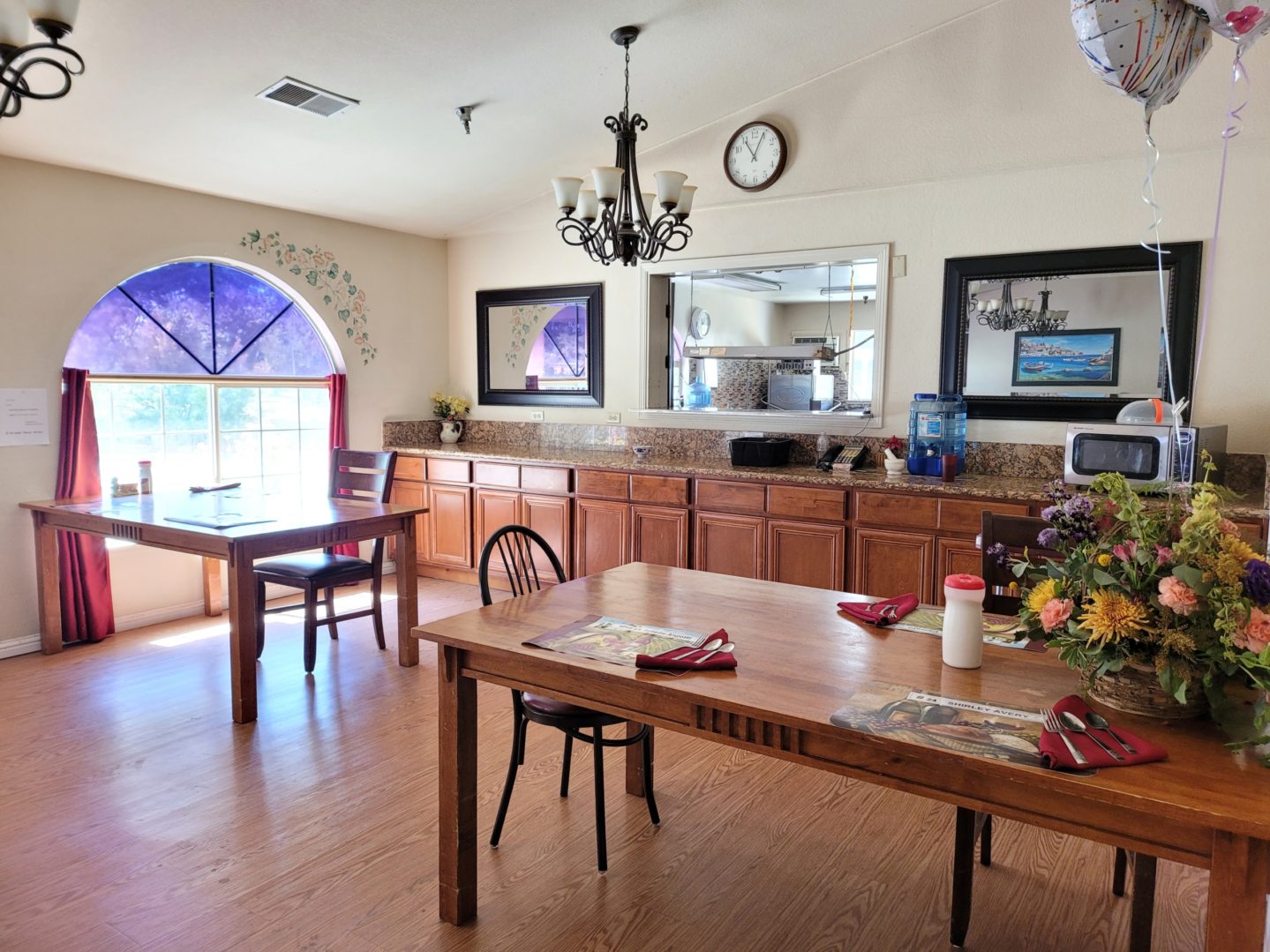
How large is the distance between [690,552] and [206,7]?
3.08 metres

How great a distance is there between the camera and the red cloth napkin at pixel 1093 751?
4.11 ft

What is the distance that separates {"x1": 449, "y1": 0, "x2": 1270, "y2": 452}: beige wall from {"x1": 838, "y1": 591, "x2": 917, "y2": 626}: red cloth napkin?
221 cm

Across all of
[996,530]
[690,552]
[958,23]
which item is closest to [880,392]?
[690,552]

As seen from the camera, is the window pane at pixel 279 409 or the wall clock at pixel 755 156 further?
the window pane at pixel 279 409

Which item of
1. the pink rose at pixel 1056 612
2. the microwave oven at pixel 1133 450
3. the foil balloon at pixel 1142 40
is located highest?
the foil balloon at pixel 1142 40

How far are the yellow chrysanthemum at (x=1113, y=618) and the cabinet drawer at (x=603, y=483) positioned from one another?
333cm

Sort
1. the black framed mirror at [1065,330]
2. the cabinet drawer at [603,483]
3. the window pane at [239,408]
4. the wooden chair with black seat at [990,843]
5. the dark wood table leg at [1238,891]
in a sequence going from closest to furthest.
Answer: the dark wood table leg at [1238,891], the wooden chair with black seat at [990,843], the black framed mirror at [1065,330], the cabinet drawer at [603,483], the window pane at [239,408]

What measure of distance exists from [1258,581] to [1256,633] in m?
0.08

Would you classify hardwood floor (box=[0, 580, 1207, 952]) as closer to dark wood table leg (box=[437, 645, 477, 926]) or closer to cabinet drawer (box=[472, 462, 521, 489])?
dark wood table leg (box=[437, 645, 477, 926])

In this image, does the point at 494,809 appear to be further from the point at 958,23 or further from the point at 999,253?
the point at 958,23

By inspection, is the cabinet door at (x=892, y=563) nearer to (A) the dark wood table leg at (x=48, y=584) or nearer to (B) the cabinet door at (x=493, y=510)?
(B) the cabinet door at (x=493, y=510)

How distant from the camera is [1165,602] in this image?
4.32ft

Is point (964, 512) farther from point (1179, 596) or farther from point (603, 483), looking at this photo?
point (1179, 596)

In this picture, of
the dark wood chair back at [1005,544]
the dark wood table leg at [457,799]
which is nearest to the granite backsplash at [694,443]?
the dark wood chair back at [1005,544]
